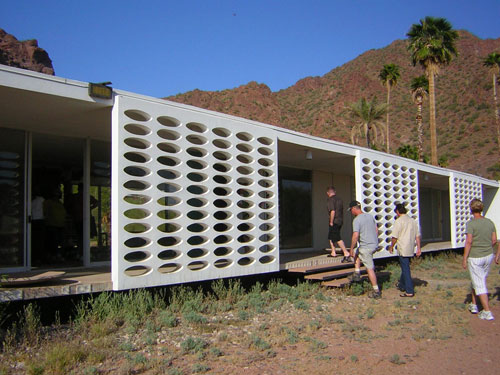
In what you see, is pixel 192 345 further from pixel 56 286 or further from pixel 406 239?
pixel 406 239

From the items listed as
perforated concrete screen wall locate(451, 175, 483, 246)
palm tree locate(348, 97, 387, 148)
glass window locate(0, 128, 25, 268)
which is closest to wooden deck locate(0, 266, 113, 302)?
glass window locate(0, 128, 25, 268)

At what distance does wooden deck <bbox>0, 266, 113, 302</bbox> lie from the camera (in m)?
5.69

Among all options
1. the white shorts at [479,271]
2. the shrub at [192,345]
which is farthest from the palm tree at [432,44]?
the shrub at [192,345]

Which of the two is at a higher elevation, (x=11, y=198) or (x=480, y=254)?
(x=11, y=198)

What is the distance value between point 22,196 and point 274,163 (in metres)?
4.49

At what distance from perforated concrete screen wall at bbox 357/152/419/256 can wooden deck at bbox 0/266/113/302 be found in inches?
255

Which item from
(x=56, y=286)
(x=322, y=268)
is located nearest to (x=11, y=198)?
(x=56, y=286)

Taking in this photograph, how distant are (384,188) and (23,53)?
5534 cm

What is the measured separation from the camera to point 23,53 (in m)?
56.0

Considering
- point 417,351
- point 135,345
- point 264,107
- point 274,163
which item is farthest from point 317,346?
point 264,107

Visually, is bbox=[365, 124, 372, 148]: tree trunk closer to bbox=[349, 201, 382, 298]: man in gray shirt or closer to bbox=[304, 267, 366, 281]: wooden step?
bbox=[304, 267, 366, 281]: wooden step

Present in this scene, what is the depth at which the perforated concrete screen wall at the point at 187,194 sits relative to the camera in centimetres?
665

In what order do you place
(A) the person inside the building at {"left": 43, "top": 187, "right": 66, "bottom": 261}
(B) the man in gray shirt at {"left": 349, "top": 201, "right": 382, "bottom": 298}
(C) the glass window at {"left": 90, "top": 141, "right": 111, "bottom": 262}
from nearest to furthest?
1. (B) the man in gray shirt at {"left": 349, "top": 201, "right": 382, "bottom": 298}
2. (C) the glass window at {"left": 90, "top": 141, "right": 111, "bottom": 262}
3. (A) the person inside the building at {"left": 43, "top": 187, "right": 66, "bottom": 261}

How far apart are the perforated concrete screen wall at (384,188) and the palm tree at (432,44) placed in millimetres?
14206
